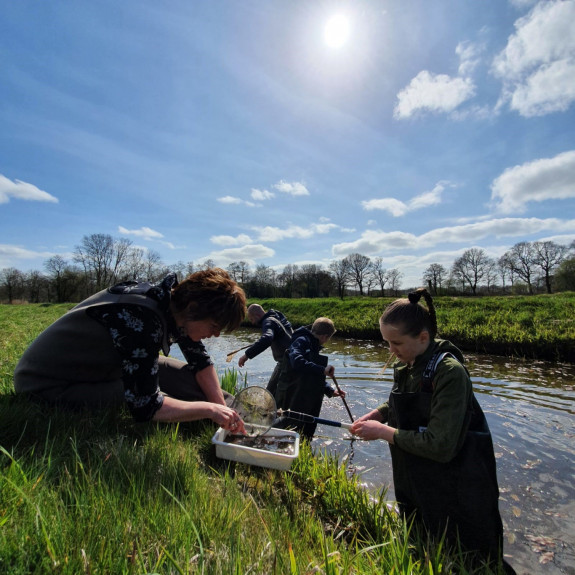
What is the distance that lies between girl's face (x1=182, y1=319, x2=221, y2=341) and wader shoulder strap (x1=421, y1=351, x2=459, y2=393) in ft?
5.10

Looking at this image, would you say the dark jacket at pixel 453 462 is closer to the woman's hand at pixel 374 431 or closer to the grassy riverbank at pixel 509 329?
the woman's hand at pixel 374 431

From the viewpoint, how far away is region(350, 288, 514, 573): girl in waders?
7.20 ft

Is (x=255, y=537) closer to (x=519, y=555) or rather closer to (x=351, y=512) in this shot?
(x=351, y=512)

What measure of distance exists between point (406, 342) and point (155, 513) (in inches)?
73.9

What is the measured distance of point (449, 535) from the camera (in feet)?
7.68

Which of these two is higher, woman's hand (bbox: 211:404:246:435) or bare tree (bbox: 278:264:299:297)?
bare tree (bbox: 278:264:299:297)

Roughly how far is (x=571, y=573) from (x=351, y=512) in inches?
69.9

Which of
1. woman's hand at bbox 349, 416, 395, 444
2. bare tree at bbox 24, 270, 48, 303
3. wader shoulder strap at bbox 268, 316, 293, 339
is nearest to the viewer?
woman's hand at bbox 349, 416, 395, 444

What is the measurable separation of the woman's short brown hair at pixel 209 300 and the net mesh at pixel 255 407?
851 mm

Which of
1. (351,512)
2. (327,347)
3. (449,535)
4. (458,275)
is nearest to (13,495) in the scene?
(351,512)

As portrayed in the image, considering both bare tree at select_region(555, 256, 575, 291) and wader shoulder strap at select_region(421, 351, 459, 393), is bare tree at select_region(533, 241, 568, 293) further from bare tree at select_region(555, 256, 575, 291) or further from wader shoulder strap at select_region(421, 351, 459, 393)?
wader shoulder strap at select_region(421, 351, 459, 393)

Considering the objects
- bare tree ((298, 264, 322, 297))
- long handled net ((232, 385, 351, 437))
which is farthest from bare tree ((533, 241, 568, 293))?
long handled net ((232, 385, 351, 437))

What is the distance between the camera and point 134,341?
2420mm

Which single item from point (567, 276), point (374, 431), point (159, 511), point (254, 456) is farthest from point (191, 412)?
point (567, 276)
